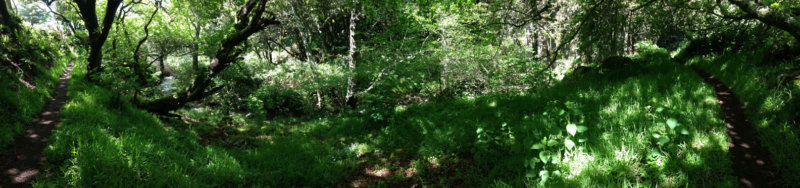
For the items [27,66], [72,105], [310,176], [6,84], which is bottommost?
[310,176]

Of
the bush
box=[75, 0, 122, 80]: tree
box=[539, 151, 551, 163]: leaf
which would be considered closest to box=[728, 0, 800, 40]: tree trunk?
box=[539, 151, 551, 163]: leaf

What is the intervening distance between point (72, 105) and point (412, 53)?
7.99 meters

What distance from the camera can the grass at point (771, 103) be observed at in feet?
8.50

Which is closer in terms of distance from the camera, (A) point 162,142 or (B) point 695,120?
(B) point 695,120

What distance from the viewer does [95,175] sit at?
10.7ft

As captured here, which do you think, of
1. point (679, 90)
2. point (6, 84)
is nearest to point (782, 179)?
point (679, 90)

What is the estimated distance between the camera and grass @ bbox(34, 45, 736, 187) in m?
2.76

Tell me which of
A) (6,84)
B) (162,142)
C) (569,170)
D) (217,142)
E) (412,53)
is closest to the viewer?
(569,170)

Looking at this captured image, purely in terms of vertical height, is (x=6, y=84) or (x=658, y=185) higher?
(x=6, y=84)

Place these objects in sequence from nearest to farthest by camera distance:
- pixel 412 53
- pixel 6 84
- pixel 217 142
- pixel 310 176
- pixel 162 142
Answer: pixel 310 176 → pixel 162 142 → pixel 6 84 → pixel 217 142 → pixel 412 53

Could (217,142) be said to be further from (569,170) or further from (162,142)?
(569,170)

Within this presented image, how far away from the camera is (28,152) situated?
374cm

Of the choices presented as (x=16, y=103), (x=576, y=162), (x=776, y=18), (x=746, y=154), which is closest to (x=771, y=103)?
(x=776, y=18)

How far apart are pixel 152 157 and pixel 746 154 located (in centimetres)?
690
